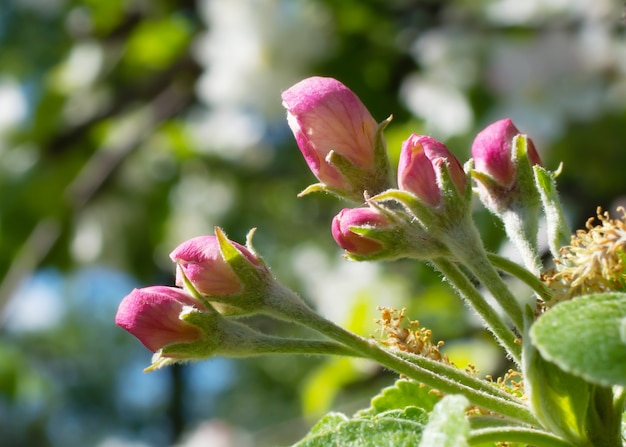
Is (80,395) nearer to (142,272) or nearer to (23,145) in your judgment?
(142,272)

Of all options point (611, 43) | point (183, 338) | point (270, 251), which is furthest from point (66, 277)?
point (183, 338)

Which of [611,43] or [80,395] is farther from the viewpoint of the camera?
[80,395]

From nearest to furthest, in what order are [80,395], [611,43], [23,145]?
[611,43] → [23,145] → [80,395]

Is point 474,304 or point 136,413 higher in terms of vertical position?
point 474,304

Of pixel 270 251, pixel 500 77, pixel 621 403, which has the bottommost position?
pixel 270 251

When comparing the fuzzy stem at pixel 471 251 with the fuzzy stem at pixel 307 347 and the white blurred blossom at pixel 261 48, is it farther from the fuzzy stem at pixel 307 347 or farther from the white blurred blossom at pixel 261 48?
the white blurred blossom at pixel 261 48

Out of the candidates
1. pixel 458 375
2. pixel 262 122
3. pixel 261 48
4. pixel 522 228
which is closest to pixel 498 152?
pixel 522 228

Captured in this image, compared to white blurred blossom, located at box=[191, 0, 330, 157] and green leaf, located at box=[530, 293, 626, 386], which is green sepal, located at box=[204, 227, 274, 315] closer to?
green leaf, located at box=[530, 293, 626, 386]

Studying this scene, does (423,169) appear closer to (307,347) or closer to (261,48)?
(307,347)
